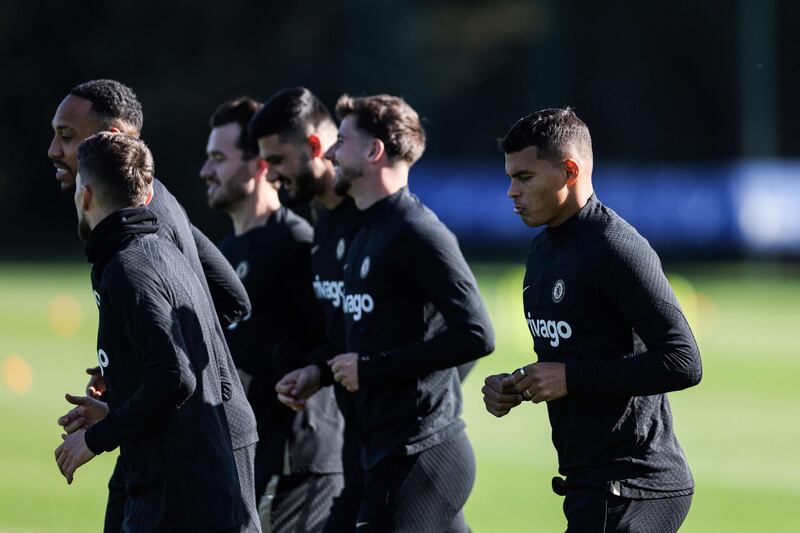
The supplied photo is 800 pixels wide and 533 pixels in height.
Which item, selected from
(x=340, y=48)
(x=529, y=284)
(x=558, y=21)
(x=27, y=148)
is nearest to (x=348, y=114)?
(x=529, y=284)

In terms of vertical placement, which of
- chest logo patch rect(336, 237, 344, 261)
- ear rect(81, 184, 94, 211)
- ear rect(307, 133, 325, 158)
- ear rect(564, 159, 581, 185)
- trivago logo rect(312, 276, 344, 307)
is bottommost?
trivago logo rect(312, 276, 344, 307)

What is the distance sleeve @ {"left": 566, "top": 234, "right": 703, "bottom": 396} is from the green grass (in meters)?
4.23

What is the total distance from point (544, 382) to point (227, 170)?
3.19m

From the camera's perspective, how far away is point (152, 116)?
4241 cm

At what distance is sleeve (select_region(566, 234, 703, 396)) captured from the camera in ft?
16.7

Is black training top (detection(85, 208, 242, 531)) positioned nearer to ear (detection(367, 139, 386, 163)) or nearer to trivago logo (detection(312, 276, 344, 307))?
ear (detection(367, 139, 386, 163))

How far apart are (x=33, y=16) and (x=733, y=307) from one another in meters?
28.4

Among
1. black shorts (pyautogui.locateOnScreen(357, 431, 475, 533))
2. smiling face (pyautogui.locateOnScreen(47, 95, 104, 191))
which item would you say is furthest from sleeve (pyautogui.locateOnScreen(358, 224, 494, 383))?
smiling face (pyautogui.locateOnScreen(47, 95, 104, 191))

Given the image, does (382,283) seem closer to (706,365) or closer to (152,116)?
(706,365)

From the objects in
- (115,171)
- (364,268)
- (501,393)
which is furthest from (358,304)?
(115,171)

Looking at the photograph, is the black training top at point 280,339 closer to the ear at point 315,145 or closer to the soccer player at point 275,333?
the soccer player at point 275,333

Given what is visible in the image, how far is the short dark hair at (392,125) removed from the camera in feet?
22.5

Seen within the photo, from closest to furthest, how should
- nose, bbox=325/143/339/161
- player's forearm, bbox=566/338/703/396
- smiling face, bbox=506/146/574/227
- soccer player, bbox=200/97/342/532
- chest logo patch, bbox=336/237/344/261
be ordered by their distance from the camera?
player's forearm, bbox=566/338/703/396 → smiling face, bbox=506/146/574/227 → nose, bbox=325/143/339/161 → chest logo patch, bbox=336/237/344/261 → soccer player, bbox=200/97/342/532

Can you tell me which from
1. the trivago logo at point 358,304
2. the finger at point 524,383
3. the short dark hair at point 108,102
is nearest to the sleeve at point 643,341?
the finger at point 524,383
